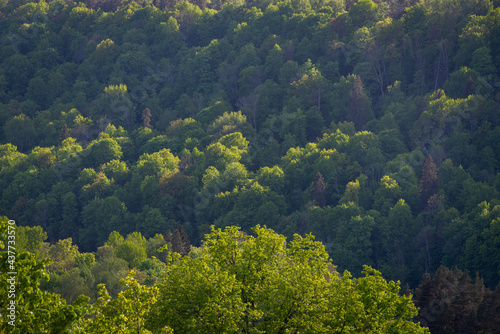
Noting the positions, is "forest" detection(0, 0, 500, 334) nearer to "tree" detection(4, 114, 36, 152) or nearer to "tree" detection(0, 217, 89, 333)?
"tree" detection(0, 217, 89, 333)

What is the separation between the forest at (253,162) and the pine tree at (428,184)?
0.83ft

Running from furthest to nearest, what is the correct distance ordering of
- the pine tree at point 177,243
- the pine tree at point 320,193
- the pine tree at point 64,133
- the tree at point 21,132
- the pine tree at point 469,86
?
1. the tree at point 21,132
2. the pine tree at point 64,133
3. the pine tree at point 469,86
4. the pine tree at point 320,193
5. the pine tree at point 177,243

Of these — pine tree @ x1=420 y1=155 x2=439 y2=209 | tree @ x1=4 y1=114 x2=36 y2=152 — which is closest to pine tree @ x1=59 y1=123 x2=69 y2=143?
tree @ x1=4 y1=114 x2=36 y2=152

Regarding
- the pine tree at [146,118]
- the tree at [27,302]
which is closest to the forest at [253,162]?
the tree at [27,302]

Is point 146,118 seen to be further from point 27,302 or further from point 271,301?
point 27,302

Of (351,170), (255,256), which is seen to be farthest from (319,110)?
(255,256)

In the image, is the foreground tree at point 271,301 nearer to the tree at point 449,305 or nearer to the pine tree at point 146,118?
the tree at point 449,305

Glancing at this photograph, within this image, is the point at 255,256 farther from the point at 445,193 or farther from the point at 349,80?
the point at 349,80

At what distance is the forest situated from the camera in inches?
1083

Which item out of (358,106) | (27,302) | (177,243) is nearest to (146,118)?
(358,106)

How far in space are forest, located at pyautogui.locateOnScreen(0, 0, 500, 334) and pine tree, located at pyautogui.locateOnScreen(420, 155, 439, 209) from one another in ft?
0.83

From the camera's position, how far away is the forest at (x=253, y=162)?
27500 mm

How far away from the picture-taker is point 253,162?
117m

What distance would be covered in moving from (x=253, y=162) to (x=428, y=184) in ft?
130
